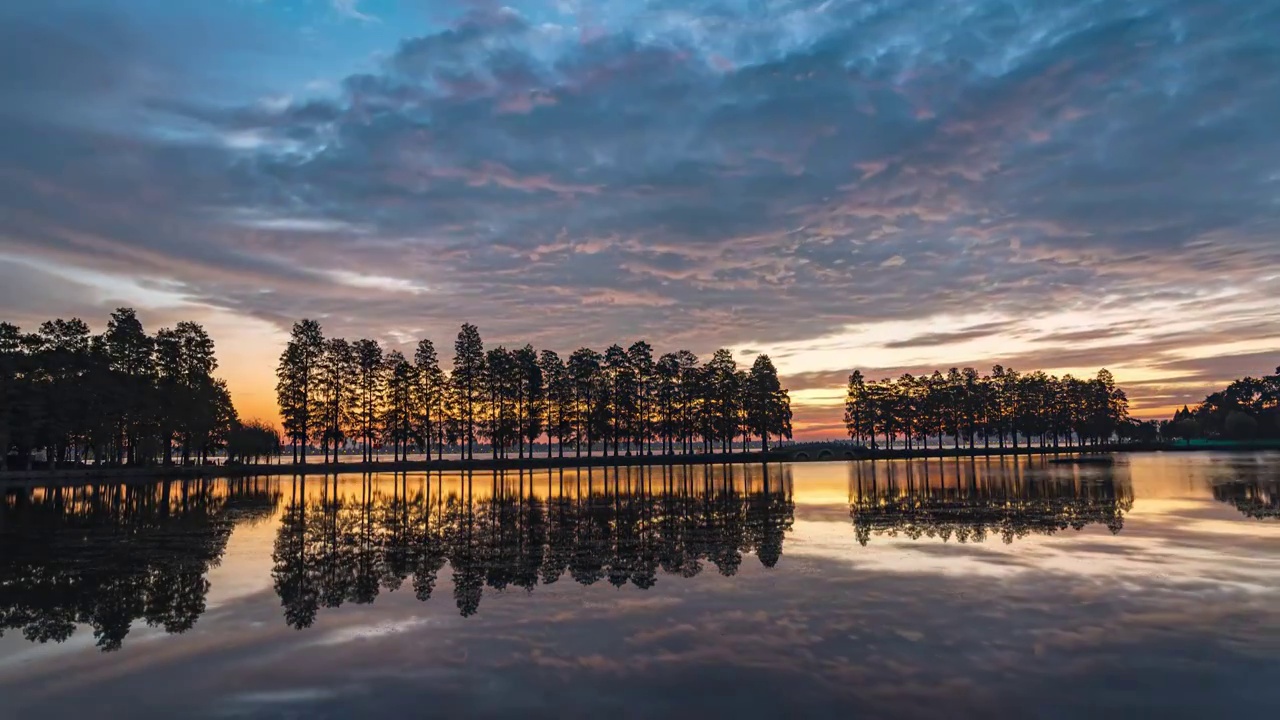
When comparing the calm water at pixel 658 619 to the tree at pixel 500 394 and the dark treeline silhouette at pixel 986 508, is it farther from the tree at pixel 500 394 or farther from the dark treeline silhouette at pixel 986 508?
the tree at pixel 500 394

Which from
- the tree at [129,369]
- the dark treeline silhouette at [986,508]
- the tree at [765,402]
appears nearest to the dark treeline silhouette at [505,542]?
the dark treeline silhouette at [986,508]

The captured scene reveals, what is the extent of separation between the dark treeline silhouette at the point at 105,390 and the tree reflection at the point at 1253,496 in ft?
299

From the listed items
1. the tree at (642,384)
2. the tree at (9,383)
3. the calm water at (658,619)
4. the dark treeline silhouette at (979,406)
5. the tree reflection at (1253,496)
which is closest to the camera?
the calm water at (658,619)

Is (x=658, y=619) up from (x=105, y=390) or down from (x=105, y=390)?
down

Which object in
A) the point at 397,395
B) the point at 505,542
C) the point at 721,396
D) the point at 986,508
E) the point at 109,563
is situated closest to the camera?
the point at 109,563

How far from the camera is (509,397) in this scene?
10788cm

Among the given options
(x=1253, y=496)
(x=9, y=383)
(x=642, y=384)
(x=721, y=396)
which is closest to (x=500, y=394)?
(x=642, y=384)

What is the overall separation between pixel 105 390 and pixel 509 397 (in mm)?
49488

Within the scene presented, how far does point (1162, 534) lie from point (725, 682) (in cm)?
1892

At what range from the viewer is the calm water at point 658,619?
8.82 meters

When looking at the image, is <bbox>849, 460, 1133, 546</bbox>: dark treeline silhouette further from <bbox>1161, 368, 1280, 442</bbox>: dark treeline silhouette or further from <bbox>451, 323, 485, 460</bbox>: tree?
<bbox>1161, 368, 1280, 442</bbox>: dark treeline silhouette

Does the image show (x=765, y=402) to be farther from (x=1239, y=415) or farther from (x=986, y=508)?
(x=1239, y=415)

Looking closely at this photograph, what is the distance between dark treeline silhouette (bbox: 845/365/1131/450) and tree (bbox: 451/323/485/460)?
257ft

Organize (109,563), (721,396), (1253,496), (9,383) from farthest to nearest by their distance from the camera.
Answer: (721,396) < (9,383) < (1253,496) < (109,563)
